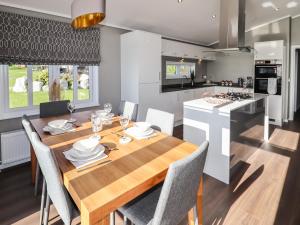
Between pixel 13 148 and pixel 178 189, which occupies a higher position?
pixel 178 189

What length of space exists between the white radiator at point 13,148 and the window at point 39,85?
0.31 metres

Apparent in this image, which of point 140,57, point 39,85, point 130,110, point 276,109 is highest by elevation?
point 140,57

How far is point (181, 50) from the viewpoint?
5.35 metres

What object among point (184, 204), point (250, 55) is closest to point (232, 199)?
point (184, 204)

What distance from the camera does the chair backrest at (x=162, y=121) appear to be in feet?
6.76

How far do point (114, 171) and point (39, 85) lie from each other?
2.81 meters

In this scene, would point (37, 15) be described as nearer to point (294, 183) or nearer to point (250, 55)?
point (294, 183)

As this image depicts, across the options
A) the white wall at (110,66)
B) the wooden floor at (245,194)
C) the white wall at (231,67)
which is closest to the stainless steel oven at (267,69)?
the white wall at (231,67)

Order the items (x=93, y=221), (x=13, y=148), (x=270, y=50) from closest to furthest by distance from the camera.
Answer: (x=93, y=221)
(x=13, y=148)
(x=270, y=50)

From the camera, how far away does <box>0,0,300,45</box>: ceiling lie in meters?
3.21

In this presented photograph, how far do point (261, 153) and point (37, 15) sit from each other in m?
4.10

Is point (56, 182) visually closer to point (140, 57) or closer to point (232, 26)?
point (140, 57)

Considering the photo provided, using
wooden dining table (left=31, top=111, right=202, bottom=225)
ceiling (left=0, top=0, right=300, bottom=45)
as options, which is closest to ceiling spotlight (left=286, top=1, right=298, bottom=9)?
ceiling (left=0, top=0, right=300, bottom=45)

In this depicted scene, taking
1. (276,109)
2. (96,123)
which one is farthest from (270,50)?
(96,123)
